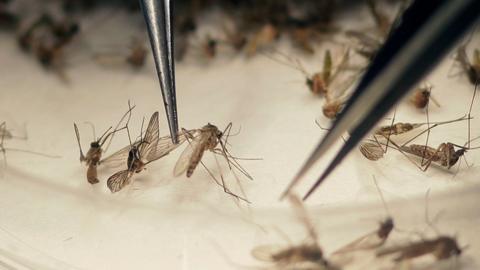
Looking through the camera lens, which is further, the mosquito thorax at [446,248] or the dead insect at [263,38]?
the dead insect at [263,38]

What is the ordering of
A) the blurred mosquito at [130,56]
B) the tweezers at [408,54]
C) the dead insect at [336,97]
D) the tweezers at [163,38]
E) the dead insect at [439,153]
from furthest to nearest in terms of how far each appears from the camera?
the blurred mosquito at [130,56] → the dead insect at [336,97] → the dead insect at [439,153] → the tweezers at [163,38] → the tweezers at [408,54]

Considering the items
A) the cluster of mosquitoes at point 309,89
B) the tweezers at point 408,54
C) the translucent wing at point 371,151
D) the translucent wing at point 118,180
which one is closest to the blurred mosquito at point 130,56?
the cluster of mosquitoes at point 309,89

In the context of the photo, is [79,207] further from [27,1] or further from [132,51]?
[27,1]

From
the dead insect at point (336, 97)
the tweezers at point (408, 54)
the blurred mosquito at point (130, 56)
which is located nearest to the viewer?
the tweezers at point (408, 54)

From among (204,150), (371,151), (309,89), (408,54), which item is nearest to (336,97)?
(309,89)

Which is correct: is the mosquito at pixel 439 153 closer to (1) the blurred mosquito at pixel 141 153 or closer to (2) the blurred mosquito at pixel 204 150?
(2) the blurred mosquito at pixel 204 150

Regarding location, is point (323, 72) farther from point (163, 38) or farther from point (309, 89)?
point (163, 38)

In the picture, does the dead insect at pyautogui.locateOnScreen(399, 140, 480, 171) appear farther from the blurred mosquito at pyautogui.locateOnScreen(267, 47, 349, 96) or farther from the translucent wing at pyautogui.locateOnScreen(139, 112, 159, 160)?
the translucent wing at pyautogui.locateOnScreen(139, 112, 159, 160)
